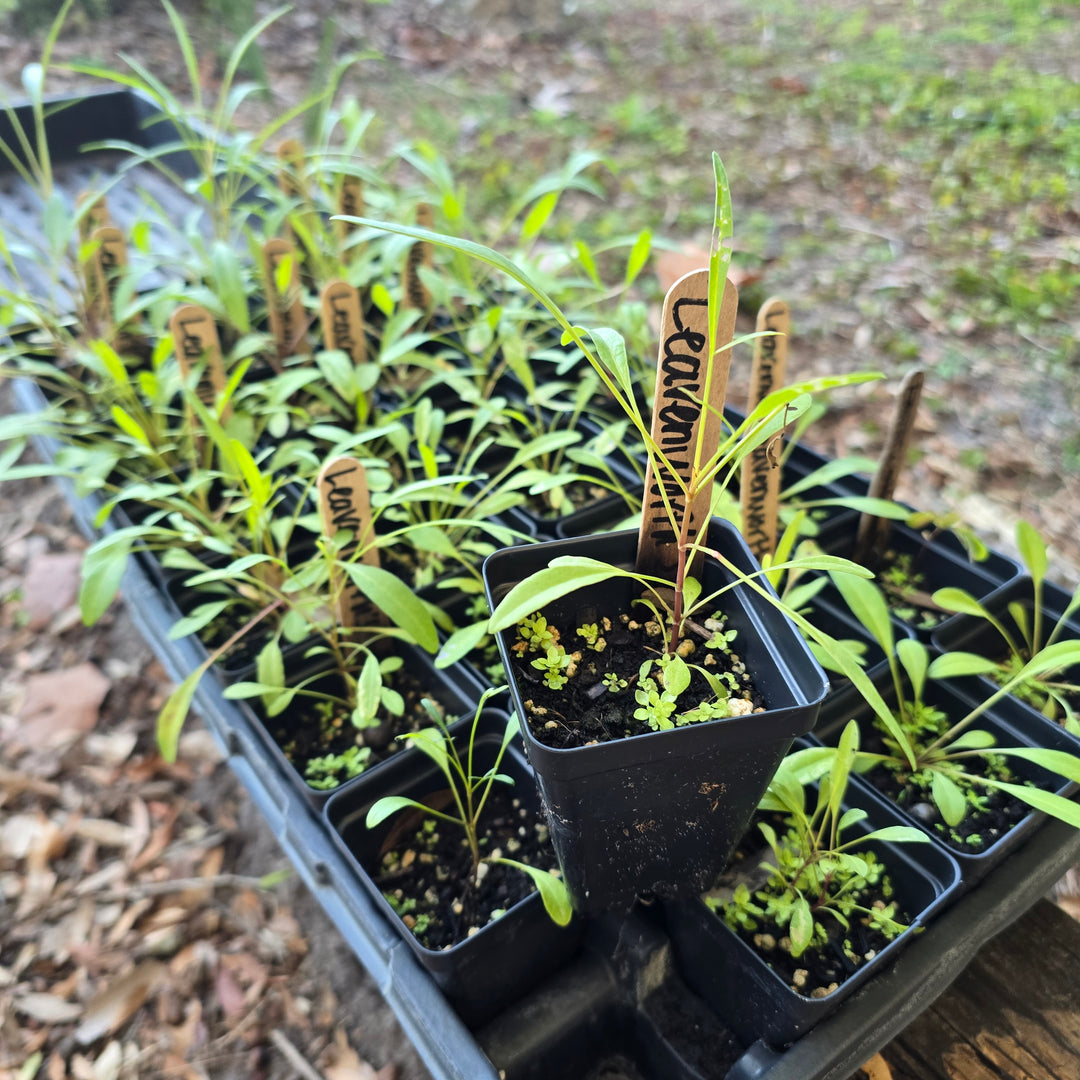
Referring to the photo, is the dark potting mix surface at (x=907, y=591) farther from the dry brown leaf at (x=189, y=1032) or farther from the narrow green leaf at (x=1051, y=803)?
the dry brown leaf at (x=189, y=1032)

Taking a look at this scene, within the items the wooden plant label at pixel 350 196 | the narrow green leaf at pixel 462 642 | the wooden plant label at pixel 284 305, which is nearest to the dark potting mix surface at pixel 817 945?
the narrow green leaf at pixel 462 642

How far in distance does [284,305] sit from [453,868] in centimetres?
99

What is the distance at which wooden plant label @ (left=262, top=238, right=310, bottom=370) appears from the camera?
136 cm

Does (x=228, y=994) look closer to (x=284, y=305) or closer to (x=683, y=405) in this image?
(x=683, y=405)

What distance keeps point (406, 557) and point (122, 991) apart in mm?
649

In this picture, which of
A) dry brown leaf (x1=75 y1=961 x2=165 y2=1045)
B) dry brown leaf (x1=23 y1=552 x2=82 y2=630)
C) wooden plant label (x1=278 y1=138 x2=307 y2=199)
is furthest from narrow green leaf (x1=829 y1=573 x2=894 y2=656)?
dry brown leaf (x1=23 y1=552 x2=82 y2=630)

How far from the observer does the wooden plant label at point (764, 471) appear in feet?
3.05

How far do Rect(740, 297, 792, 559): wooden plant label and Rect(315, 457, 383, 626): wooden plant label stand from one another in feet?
1.37

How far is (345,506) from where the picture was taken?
34.9 inches

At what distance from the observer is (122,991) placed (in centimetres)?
104

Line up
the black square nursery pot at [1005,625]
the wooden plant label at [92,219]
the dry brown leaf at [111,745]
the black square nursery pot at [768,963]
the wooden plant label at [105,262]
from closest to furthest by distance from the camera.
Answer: the black square nursery pot at [768,963] → the black square nursery pot at [1005,625] → the dry brown leaf at [111,745] → the wooden plant label at [105,262] → the wooden plant label at [92,219]

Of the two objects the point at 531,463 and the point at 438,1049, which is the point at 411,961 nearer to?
the point at 438,1049

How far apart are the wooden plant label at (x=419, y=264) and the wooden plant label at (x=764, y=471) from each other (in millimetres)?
609

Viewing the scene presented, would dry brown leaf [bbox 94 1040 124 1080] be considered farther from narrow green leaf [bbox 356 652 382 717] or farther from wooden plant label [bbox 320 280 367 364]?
wooden plant label [bbox 320 280 367 364]
